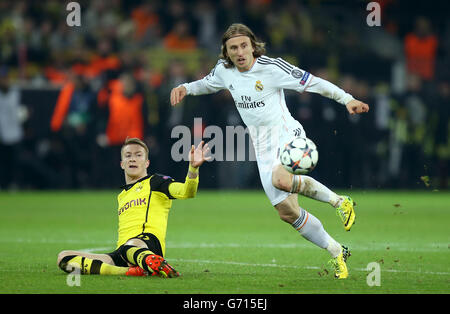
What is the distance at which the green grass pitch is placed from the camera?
641cm

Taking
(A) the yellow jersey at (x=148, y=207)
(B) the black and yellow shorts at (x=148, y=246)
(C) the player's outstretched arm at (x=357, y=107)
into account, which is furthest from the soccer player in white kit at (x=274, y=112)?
(B) the black and yellow shorts at (x=148, y=246)

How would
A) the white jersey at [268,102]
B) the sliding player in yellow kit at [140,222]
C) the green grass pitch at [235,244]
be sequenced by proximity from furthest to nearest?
1. the white jersey at [268,102]
2. the sliding player in yellow kit at [140,222]
3. the green grass pitch at [235,244]

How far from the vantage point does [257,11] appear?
20.9m

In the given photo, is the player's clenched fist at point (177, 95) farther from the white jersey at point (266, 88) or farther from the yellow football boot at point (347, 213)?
the yellow football boot at point (347, 213)

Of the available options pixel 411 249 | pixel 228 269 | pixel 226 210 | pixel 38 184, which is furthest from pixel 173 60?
pixel 228 269

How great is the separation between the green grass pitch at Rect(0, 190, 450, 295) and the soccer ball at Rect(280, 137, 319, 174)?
0.88m

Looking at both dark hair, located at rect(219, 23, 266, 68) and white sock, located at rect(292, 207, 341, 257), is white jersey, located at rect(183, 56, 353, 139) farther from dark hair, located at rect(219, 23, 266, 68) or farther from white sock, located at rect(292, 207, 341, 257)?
white sock, located at rect(292, 207, 341, 257)

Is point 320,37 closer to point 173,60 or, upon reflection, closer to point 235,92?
point 173,60

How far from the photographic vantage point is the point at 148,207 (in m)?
7.29

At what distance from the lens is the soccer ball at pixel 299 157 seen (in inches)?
269

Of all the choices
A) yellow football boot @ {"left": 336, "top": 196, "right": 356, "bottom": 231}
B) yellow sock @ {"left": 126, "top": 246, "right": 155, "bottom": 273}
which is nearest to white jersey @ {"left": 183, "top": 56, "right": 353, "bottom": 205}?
yellow football boot @ {"left": 336, "top": 196, "right": 356, "bottom": 231}

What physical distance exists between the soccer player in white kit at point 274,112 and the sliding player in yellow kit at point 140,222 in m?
0.69

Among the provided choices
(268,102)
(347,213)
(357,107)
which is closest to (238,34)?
(268,102)

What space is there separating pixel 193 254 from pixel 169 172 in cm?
818
